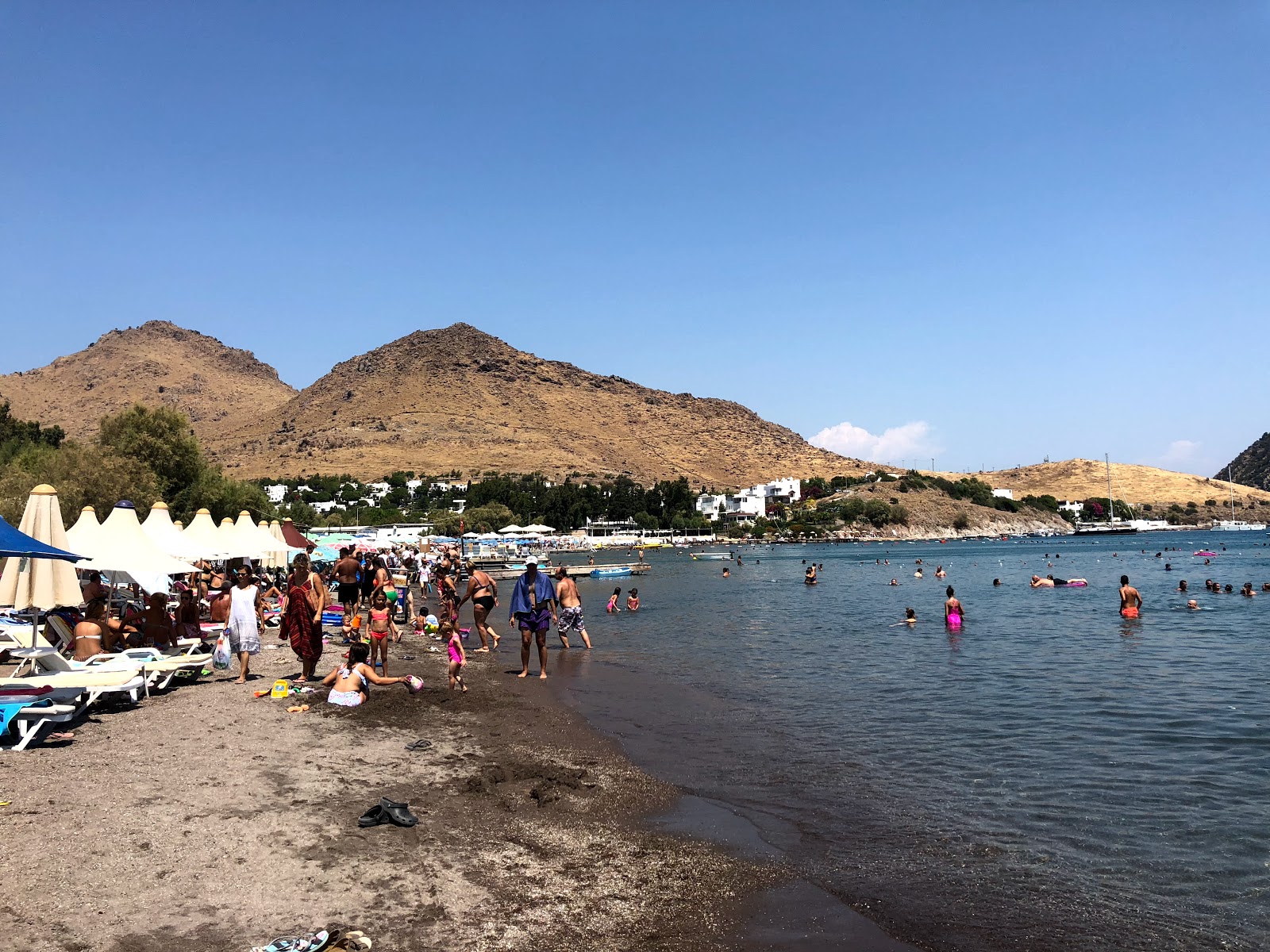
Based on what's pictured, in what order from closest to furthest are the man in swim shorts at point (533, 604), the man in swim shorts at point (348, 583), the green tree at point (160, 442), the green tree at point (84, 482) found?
the man in swim shorts at point (533, 604) < the man in swim shorts at point (348, 583) < the green tree at point (84, 482) < the green tree at point (160, 442)

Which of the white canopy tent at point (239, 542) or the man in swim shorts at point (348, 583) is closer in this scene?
the man in swim shorts at point (348, 583)

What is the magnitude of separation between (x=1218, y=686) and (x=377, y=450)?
16852 centimetres

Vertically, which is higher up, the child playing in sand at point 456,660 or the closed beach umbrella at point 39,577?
the closed beach umbrella at point 39,577

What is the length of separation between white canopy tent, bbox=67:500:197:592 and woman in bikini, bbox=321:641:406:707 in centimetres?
486

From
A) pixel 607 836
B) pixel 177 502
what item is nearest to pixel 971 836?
pixel 607 836

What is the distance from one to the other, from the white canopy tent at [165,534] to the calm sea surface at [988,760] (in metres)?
8.39

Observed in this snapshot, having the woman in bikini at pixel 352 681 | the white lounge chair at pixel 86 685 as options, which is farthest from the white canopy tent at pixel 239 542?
the white lounge chair at pixel 86 685

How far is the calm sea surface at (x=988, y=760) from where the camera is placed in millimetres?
6492

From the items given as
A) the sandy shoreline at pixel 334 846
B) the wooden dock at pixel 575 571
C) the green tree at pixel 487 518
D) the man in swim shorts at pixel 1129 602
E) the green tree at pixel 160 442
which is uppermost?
the green tree at pixel 160 442

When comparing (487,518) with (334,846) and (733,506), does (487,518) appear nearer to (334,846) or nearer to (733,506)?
(733,506)

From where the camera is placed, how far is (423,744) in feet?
32.9

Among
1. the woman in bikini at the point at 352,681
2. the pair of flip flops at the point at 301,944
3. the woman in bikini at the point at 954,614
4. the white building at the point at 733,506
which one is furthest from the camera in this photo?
the white building at the point at 733,506

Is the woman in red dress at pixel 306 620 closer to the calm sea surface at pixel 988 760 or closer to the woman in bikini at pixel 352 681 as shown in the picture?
the woman in bikini at pixel 352 681

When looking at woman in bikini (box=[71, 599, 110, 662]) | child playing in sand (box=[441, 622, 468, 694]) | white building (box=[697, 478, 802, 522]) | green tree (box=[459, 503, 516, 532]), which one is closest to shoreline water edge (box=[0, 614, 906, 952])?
woman in bikini (box=[71, 599, 110, 662])
